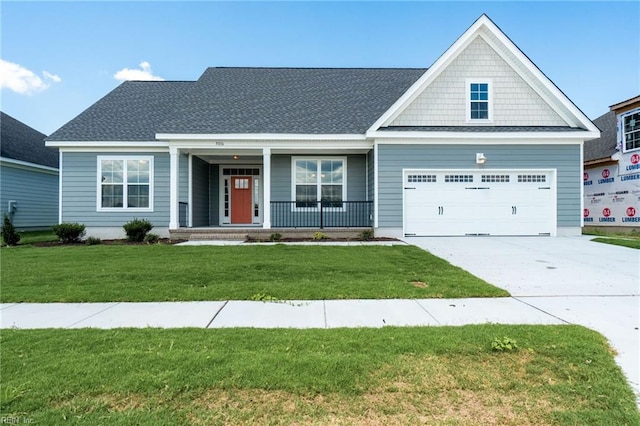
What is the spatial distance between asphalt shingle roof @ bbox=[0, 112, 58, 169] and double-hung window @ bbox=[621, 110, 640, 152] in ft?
91.8

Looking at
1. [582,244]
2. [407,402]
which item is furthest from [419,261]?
[582,244]

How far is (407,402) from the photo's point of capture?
8.08 ft

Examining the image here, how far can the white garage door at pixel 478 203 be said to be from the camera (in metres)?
11.9

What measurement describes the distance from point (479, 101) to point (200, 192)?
11.1 m

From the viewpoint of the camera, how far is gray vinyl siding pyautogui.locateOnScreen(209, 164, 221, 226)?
14742 mm

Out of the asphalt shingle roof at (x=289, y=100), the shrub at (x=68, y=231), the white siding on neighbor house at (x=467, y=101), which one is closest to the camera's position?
the shrub at (x=68, y=231)

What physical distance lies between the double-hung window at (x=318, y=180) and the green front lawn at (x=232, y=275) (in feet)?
14.4

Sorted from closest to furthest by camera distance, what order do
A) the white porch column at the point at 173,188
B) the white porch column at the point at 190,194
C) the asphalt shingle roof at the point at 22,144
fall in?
the white porch column at the point at 173,188 < the white porch column at the point at 190,194 < the asphalt shingle roof at the point at 22,144

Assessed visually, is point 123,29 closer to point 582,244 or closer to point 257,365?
point 257,365

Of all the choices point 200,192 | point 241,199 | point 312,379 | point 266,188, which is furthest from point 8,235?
point 312,379

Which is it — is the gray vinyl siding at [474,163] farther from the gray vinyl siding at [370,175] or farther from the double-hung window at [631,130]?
the double-hung window at [631,130]

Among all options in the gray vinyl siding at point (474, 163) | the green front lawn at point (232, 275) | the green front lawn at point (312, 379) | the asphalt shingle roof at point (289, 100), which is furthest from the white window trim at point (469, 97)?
the green front lawn at point (312, 379)

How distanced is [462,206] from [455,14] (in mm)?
9959

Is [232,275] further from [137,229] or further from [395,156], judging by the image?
[395,156]
